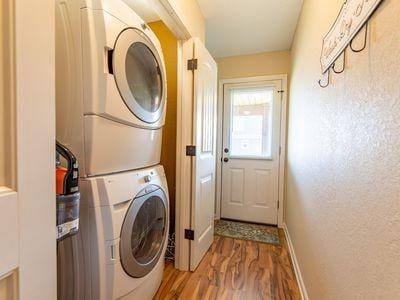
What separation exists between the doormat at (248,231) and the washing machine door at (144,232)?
134cm

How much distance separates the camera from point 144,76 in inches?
50.6

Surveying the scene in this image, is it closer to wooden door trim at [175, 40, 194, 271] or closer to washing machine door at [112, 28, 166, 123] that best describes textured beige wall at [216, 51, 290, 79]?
wooden door trim at [175, 40, 194, 271]

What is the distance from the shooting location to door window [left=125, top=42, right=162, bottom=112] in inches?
45.3

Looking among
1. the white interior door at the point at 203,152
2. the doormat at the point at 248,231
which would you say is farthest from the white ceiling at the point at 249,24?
the doormat at the point at 248,231

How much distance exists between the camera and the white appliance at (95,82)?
3.13 ft

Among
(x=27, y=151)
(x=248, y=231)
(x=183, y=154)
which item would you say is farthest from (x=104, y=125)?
(x=248, y=231)

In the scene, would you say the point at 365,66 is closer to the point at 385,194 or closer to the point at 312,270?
the point at 385,194

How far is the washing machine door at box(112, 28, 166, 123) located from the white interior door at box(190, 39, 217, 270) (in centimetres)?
46

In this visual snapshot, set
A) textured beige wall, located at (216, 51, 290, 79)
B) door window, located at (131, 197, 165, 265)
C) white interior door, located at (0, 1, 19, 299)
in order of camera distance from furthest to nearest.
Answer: textured beige wall, located at (216, 51, 290, 79), door window, located at (131, 197, 165, 265), white interior door, located at (0, 1, 19, 299)

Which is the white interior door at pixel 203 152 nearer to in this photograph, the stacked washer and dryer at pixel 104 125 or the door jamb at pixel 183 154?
the door jamb at pixel 183 154

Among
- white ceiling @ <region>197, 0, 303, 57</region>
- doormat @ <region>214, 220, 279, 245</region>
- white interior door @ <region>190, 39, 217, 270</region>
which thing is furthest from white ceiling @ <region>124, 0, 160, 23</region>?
doormat @ <region>214, 220, 279, 245</region>

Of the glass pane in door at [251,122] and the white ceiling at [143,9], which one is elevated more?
the white ceiling at [143,9]

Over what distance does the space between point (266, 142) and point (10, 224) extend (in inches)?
110

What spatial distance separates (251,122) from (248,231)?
142 centimetres
